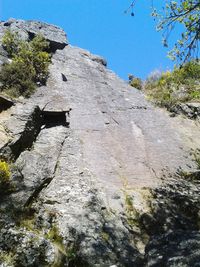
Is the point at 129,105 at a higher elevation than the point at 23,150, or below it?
higher

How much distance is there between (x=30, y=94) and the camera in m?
16.6

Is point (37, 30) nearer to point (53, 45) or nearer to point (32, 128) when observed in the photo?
point (53, 45)

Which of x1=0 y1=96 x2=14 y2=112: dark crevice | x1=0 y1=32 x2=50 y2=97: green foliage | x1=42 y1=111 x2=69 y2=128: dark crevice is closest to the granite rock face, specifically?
x1=0 y1=32 x2=50 y2=97: green foliage

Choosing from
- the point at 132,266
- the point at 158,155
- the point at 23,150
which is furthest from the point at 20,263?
the point at 158,155

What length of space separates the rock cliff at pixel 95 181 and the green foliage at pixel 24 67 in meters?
0.53

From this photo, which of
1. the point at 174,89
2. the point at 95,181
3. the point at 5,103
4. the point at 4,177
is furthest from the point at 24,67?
the point at 174,89

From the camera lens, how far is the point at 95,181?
1200 cm

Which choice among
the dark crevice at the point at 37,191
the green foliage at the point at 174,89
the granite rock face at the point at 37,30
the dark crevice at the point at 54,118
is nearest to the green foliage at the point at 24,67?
the granite rock face at the point at 37,30

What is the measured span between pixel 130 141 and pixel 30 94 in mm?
4671

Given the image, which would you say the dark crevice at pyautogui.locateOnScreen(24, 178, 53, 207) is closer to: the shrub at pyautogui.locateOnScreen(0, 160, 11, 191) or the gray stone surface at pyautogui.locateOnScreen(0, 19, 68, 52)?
the shrub at pyautogui.locateOnScreen(0, 160, 11, 191)

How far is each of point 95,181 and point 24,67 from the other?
829 cm

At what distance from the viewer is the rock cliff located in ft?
28.5

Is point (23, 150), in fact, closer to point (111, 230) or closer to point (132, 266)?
point (111, 230)

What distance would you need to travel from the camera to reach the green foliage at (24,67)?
16752 mm
